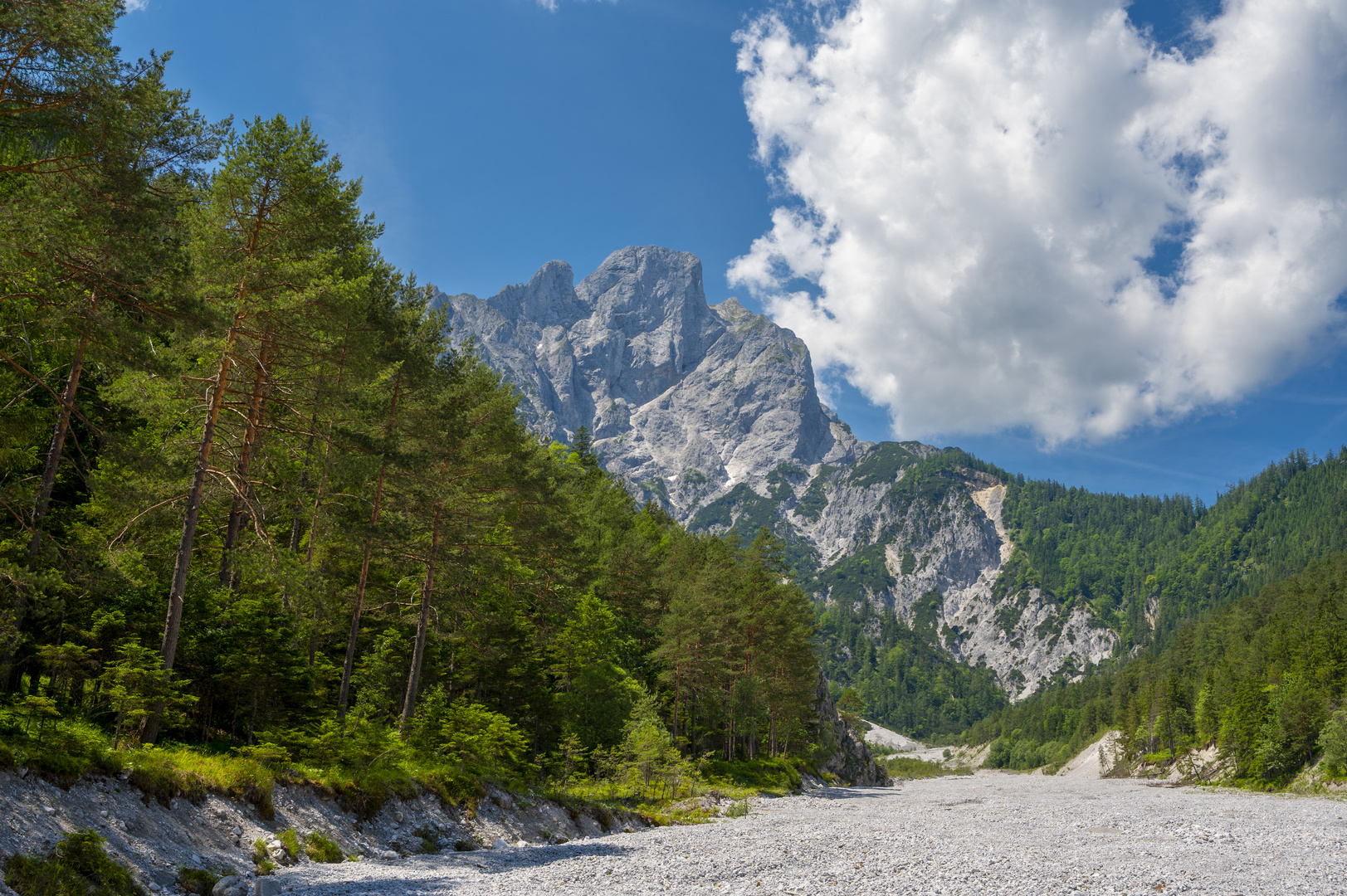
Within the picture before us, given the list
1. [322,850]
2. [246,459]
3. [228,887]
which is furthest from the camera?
[246,459]

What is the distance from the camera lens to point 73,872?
29.3 ft

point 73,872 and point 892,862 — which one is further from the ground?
point 73,872

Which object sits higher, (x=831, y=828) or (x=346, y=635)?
(x=346, y=635)

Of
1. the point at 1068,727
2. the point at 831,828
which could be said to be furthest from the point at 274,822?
the point at 1068,727

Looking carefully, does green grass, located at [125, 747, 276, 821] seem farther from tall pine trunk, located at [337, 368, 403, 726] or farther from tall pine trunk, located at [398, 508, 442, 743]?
tall pine trunk, located at [398, 508, 442, 743]

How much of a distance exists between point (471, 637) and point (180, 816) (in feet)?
48.8

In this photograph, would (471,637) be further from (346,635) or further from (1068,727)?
(1068,727)

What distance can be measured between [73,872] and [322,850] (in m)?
5.79

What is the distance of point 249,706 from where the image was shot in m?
18.1

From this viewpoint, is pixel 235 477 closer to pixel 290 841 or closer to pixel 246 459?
pixel 246 459

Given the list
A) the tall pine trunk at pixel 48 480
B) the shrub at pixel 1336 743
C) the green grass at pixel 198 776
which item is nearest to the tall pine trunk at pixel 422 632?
the green grass at pixel 198 776

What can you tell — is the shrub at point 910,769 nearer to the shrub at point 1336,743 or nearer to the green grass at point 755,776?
the shrub at point 1336,743

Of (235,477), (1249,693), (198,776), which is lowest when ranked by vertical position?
(198,776)

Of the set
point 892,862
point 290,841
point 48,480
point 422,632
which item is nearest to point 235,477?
point 48,480
